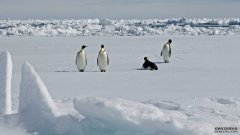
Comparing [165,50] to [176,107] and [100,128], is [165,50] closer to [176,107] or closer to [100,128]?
[176,107]

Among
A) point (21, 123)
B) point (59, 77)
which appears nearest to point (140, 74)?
point (59, 77)

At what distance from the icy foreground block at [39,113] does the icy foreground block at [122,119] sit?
0.16 m

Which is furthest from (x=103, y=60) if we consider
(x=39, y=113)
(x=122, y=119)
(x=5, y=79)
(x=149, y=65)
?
(x=122, y=119)

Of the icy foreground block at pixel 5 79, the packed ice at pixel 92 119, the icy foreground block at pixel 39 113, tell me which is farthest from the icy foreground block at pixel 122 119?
the icy foreground block at pixel 5 79

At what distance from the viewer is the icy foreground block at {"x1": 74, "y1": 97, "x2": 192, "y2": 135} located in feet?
14.0

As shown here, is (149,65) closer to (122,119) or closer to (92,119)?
(92,119)

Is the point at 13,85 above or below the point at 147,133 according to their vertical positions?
below

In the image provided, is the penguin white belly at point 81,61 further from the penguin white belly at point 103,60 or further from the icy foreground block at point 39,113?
the icy foreground block at point 39,113

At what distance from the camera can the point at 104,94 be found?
28.6ft

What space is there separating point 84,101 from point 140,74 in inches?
305

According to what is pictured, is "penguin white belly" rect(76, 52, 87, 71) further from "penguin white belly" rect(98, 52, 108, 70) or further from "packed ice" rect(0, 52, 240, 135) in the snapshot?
"packed ice" rect(0, 52, 240, 135)

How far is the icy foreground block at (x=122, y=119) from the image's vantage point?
14.0ft

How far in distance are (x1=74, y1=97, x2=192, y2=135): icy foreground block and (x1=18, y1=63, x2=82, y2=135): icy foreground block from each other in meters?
0.16

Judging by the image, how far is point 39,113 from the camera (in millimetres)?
4629
